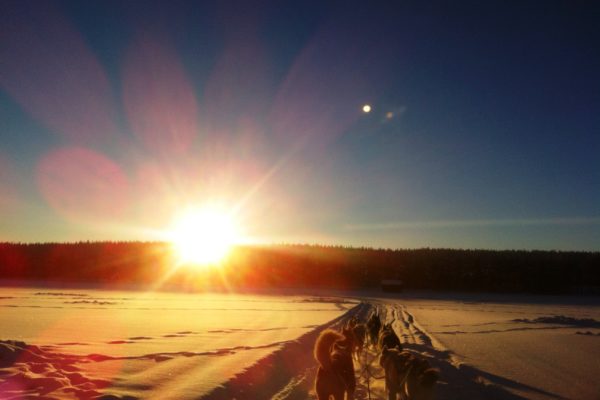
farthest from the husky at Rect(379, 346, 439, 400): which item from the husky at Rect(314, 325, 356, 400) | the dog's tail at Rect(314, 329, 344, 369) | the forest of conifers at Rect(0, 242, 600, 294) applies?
the forest of conifers at Rect(0, 242, 600, 294)

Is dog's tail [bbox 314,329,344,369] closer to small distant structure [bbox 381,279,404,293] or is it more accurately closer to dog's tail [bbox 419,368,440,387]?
dog's tail [bbox 419,368,440,387]

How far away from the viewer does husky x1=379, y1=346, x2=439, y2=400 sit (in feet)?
19.3

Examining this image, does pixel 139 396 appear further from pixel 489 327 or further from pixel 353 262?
pixel 353 262

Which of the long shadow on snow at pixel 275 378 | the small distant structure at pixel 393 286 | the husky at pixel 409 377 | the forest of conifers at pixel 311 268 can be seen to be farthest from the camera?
the forest of conifers at pixel 311 268

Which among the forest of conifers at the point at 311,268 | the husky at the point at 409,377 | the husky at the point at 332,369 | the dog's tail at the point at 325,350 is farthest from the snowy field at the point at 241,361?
the forest of conifers at the point at 311,268

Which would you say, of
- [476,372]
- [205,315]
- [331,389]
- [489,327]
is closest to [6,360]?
[331,389]

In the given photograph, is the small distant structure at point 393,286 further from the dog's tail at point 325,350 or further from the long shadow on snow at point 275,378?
the dog's tail at point 325,350

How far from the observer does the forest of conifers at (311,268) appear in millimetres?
56812

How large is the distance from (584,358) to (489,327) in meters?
7.46

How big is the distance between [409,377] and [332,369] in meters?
1.04

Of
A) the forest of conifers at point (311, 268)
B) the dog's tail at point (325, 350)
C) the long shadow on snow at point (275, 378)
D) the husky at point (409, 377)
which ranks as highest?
the forest of conifers at point (311, 268)

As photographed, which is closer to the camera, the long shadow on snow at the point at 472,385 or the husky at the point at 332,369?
the husky at the point at 332,369

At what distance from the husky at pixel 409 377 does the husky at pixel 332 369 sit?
74 centimetres

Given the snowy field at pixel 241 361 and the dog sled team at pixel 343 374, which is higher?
the dog sled team at pixel 343 374
